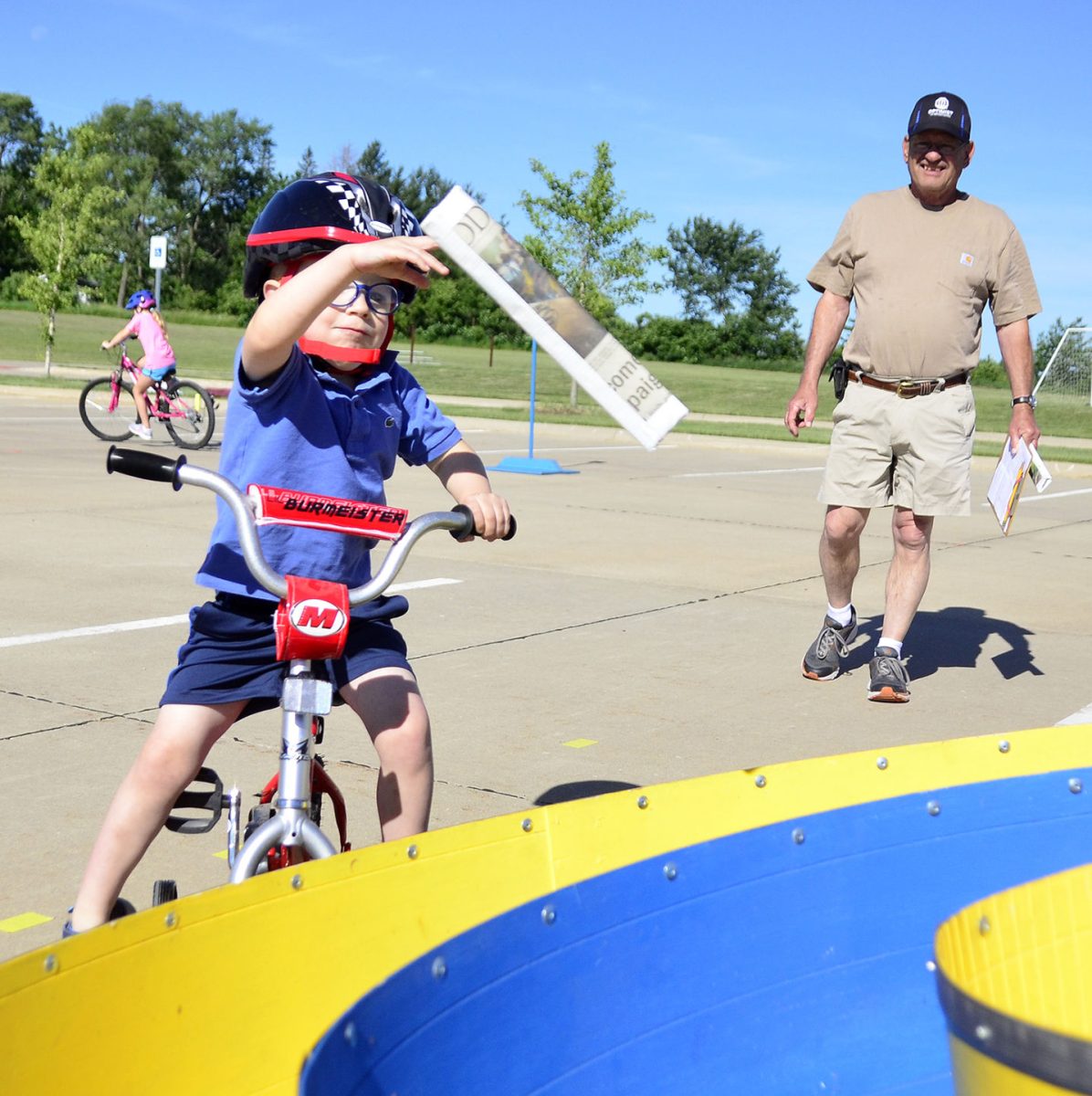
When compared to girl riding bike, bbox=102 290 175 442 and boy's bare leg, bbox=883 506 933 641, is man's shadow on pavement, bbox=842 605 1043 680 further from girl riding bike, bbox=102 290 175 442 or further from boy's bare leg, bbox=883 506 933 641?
girl riding bike, bbox=102 290 175 442

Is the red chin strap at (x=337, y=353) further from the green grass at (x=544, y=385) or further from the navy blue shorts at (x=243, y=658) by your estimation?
Answer: the green grass at (x=544, y=385)

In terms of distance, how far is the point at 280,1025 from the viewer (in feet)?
5.26

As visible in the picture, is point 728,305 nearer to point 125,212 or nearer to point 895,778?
point 125,212

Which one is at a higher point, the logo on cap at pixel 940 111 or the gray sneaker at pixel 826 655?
the logo on cap at pixel 940 111

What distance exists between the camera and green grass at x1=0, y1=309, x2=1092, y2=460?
79.7ft

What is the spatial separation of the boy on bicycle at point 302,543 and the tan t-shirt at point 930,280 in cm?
343

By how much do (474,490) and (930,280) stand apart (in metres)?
3.47

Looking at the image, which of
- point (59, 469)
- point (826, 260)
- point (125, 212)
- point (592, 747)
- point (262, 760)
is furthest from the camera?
point (125, 212)

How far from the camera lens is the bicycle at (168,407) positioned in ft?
54.6

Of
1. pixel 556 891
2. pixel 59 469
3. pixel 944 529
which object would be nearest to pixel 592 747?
pixel 556 891

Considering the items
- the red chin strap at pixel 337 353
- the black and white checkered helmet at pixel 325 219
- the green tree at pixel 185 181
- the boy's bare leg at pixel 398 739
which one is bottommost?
the boy's bare leg at pixel 398 739

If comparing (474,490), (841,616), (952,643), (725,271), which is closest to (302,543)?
(474,490)

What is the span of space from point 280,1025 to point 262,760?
2.91m

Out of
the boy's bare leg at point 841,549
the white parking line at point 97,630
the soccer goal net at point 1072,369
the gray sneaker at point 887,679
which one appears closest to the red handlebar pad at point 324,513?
the white parking line at point 97,630
